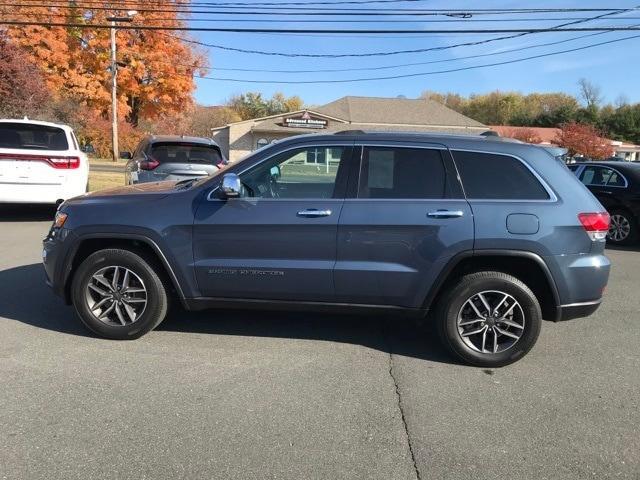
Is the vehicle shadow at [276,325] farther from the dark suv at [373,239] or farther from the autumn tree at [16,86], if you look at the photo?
the autumn tree at [16,86]

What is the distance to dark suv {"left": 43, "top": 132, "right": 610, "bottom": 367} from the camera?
4.29 metres

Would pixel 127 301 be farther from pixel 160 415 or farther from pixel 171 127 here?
pixel 171 127

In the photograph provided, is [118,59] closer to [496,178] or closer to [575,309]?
[496,178]

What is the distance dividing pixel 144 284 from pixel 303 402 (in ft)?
5.80

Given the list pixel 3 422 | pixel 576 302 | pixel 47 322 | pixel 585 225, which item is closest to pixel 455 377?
pixel 576 302

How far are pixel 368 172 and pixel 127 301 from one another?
2.26 metres

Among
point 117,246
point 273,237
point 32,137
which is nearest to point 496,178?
point 273,237

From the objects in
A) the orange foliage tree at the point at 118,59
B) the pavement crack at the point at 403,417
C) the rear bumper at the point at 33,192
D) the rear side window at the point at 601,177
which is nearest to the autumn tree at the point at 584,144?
Result: the orange foliage tree at the point at 118,59

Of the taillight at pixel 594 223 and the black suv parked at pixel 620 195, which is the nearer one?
the taillight at pixel 594 223

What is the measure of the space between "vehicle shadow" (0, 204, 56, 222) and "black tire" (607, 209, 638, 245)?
10742 millimetres

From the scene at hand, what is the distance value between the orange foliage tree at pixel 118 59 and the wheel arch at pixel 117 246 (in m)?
33.3

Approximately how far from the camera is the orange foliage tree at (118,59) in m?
35.8

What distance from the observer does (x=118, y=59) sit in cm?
3816

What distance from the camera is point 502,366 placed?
4.45 meters
